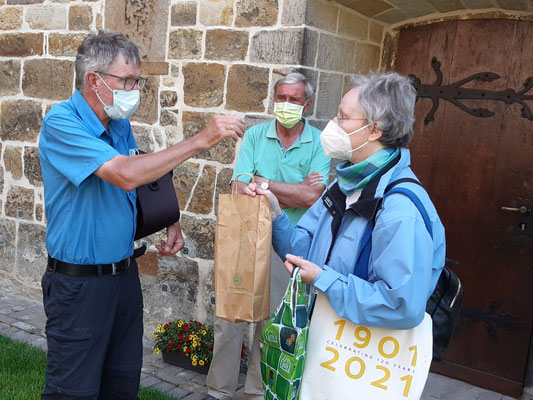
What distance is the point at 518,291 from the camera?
12.1 ft

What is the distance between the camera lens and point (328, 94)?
12.6 feet

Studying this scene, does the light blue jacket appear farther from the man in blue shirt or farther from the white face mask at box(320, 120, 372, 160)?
the man in blue shirt

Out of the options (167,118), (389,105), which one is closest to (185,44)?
(167,118)

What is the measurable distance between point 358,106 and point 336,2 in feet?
6.47

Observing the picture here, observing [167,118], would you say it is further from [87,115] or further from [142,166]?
[142,166]

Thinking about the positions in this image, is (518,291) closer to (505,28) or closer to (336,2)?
(505,28)

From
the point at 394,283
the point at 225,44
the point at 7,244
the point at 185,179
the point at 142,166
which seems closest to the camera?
the point at 394,283

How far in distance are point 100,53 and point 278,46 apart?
4.97 ft

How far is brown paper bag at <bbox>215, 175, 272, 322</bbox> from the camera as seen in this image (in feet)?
7.25

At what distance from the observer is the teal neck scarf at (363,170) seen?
6.37 ft

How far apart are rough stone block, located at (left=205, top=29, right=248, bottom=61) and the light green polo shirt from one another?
739mm

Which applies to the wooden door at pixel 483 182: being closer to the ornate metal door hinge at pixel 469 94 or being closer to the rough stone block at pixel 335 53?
the ornate metal door hinge at pixel 469 94

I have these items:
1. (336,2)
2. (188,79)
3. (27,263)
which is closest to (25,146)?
(27,263)

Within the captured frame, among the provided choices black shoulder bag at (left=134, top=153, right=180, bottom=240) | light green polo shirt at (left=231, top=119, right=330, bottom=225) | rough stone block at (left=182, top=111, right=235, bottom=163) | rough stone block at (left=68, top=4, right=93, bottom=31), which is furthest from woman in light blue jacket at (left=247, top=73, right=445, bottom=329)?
rough stone block at (left=68, top=4, right=93, bottom=31)
